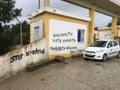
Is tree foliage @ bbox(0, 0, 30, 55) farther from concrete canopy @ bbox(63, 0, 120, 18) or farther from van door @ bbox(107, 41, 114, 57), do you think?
van door @ bbox(107, 41, 114, 57)

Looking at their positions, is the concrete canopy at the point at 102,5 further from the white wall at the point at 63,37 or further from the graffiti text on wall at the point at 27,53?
the graffiti text on wall at the point at 27,53

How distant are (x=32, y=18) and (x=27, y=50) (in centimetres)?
525

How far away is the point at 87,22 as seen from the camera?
17.0 m

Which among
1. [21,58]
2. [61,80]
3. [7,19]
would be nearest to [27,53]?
[21,58]

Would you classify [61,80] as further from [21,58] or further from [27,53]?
[27,53]

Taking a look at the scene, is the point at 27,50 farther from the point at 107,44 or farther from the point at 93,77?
the point at 107,44

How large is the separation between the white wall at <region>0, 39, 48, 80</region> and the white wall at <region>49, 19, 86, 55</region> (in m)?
1.10

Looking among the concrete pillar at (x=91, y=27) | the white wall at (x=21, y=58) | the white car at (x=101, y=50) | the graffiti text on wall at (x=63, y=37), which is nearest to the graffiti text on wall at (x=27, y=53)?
the white wall at (x=21, y=58)

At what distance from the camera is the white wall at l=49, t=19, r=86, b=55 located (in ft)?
42.3

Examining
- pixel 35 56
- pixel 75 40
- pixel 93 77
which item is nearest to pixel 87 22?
pixel 75 40

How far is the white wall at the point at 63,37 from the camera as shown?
12.9 metres

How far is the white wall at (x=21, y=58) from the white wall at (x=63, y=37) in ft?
3.62

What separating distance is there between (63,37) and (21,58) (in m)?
5.01

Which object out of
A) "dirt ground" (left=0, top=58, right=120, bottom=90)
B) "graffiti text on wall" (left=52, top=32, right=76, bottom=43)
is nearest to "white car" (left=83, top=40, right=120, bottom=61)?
"graffiti text on wall" (left=52, top=32, right=76, bottom=43)
